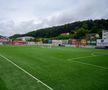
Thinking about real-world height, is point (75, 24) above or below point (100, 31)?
above

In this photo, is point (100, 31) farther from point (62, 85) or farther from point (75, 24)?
point (62, 85)

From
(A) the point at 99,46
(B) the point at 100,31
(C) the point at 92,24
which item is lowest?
(A) the point at 99,46

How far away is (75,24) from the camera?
407 feet

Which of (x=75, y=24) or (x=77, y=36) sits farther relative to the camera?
(x=75, y=24)

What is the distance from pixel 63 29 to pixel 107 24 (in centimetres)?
4387

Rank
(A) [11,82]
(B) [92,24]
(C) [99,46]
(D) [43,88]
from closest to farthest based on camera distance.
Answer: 1. (D) [43,88]
2. (A) [11,82]
3. (C) [99,46]
4. (B) [92,24]

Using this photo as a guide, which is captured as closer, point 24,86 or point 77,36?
point 24,86

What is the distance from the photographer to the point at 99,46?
132ft

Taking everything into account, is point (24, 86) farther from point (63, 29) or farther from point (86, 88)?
point (63, 29)

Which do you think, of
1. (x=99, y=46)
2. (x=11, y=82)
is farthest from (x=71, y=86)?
(x=99, y=46)

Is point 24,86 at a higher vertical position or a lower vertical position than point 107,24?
lower

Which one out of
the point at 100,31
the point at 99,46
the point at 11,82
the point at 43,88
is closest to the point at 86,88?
the point at 43,88

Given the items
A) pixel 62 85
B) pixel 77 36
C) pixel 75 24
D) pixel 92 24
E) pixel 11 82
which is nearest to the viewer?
pixel 62 85

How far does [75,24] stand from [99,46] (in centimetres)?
8640
